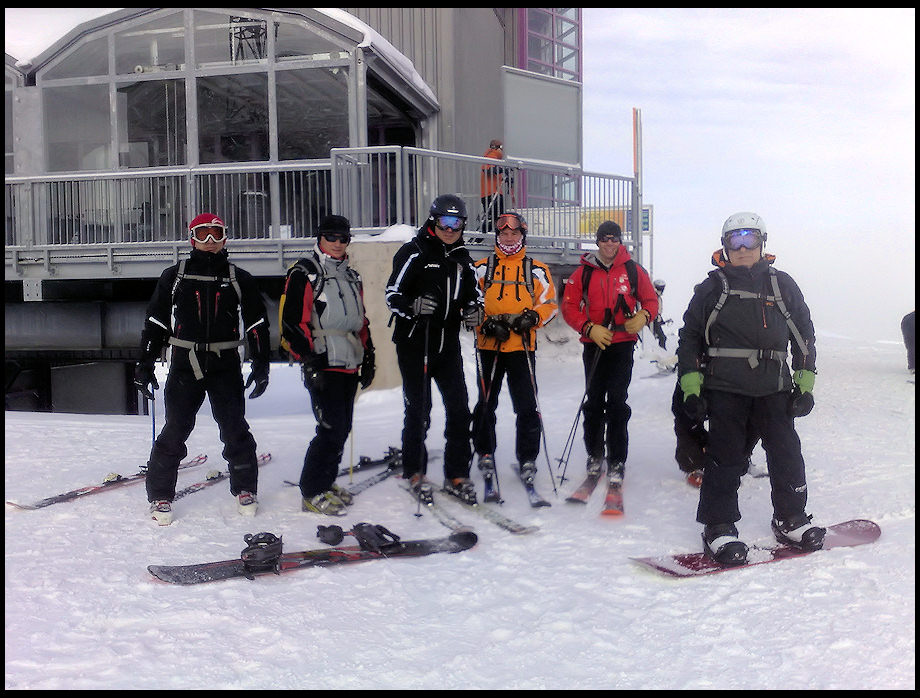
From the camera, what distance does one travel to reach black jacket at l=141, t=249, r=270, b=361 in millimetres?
4809

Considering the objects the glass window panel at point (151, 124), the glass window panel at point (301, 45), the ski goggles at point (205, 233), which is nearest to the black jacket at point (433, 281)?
the ski goggles at point (205, 233)

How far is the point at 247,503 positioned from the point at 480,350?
193cm

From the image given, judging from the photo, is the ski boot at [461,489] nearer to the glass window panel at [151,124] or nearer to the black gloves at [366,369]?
the black gloves at [366,369]

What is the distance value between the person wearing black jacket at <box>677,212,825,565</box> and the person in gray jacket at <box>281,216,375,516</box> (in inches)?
86.2

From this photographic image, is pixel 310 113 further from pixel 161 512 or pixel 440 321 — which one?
pixel 161 512

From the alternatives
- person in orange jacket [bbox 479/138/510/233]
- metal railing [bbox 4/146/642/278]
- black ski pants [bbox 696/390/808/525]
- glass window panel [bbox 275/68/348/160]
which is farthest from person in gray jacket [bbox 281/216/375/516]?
glass window panel [bbox 275/68/348/160]

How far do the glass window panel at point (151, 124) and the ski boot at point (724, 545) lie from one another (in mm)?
11087

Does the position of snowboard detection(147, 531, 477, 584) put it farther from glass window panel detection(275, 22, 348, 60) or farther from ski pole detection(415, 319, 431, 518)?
glass window panel detection(275, 22, 348, 60)

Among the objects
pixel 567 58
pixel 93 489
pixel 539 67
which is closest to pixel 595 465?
pixel 93 489

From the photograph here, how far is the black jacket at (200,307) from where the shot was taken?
4809 mm

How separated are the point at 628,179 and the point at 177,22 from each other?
25.9 feet

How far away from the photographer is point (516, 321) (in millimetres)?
5332

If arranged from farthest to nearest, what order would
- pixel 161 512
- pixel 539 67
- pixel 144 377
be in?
pixel 539 67
pixel 144 377
pixel 161 512

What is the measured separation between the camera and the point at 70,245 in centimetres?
1145
